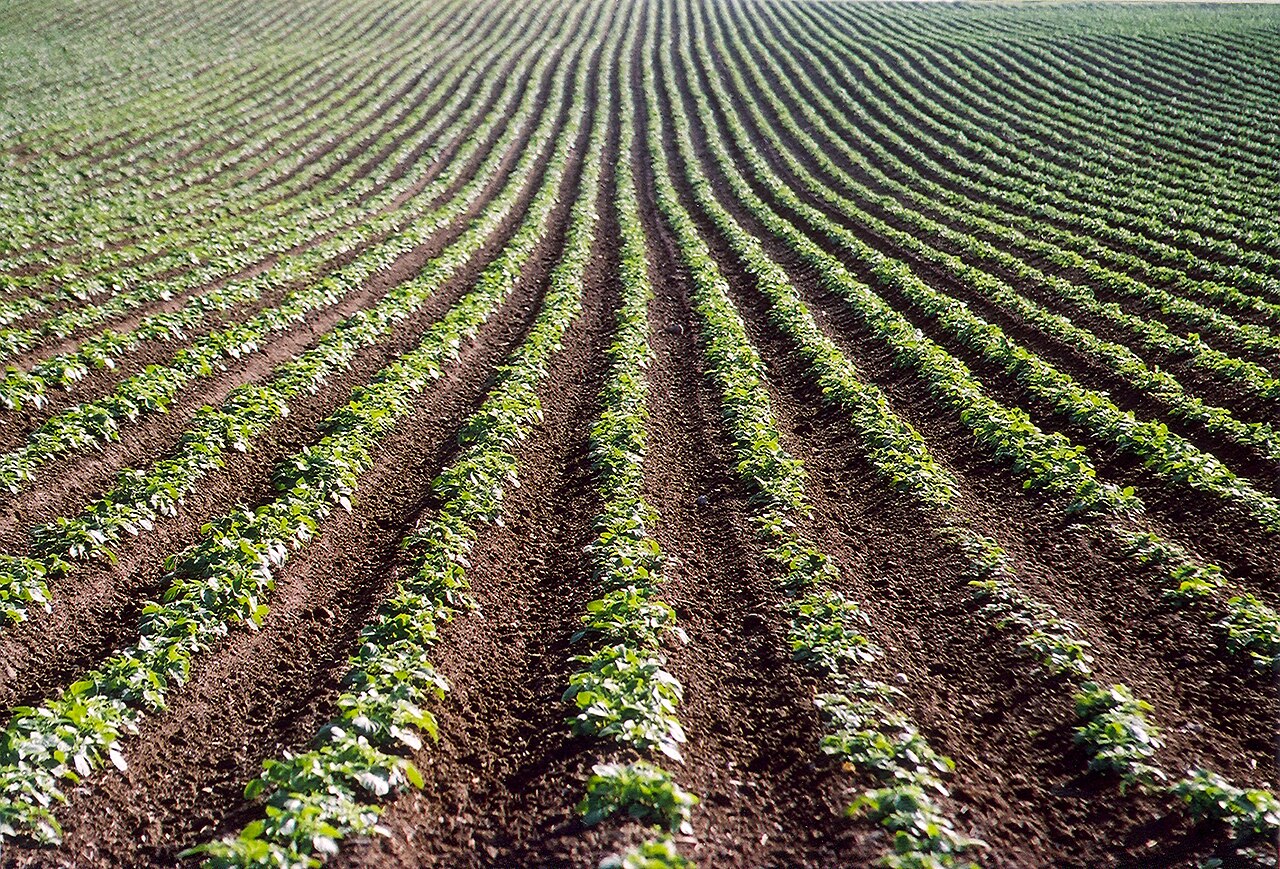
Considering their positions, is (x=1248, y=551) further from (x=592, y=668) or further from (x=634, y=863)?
(x=634, y=863)

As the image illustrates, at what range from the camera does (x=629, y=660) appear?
7.42m

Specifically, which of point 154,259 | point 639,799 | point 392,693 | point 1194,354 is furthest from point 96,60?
point 639,799

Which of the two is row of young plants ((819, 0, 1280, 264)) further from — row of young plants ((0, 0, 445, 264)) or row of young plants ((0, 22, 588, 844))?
row of young plants ((0, 0, 445, 264))

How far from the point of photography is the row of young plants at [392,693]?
18.1 feet

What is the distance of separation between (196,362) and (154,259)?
7845 mm

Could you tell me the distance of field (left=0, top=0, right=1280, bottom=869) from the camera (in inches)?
245

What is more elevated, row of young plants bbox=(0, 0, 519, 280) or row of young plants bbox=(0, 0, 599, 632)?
row of young plants bbox=(0, 0, 519, 280)

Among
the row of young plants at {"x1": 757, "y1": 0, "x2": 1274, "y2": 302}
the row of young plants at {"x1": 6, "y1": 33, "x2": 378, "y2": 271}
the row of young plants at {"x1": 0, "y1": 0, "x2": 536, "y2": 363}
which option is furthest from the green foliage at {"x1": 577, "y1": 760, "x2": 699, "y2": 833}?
the row of young plants at {"x1": 757, "y1": 0, "x2": 1274, "y2": 302}

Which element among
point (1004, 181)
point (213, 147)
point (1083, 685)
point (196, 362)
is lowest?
point (1083, 685)

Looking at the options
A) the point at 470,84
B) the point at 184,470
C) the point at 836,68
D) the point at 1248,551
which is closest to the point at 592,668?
the point at 184,470

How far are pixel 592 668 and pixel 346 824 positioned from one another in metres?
2.43

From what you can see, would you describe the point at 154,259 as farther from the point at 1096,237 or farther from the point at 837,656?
the point at 1096,237

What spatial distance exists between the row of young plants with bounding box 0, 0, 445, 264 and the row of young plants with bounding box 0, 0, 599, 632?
10173 millimetres

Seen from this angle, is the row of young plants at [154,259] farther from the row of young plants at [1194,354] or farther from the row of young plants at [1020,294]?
the row of young plants at [1194,354]
